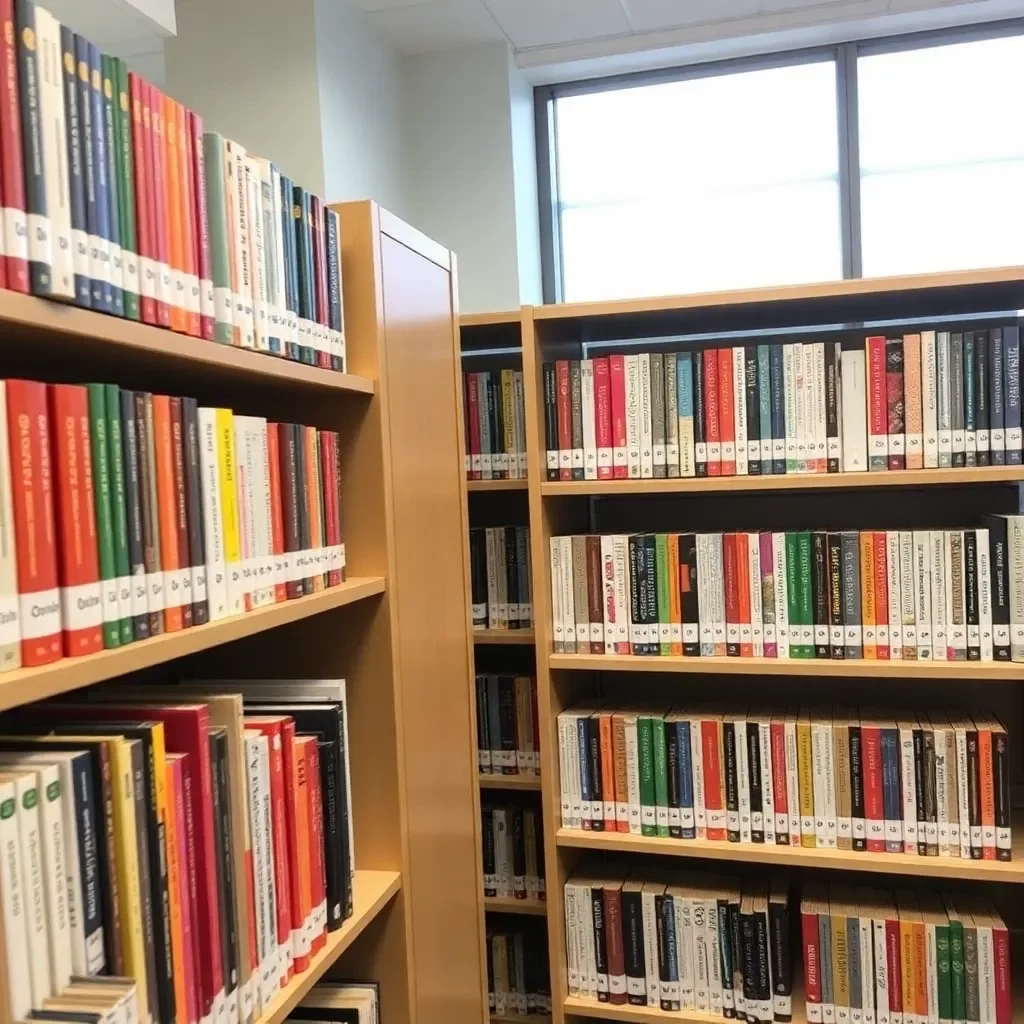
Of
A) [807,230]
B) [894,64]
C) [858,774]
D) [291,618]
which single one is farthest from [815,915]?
[894,64]

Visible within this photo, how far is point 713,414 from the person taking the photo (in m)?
2.04

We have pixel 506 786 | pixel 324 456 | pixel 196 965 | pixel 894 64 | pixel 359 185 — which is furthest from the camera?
pixel 894 64

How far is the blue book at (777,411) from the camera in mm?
2004

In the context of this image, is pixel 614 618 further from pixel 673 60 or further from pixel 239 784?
pixel 673 60

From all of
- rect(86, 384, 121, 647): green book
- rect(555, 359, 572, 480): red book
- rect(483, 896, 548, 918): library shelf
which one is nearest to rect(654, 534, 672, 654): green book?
rect(555, 359, 572, 480): red book

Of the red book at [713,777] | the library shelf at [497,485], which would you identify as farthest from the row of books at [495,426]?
the red book at [713,777]

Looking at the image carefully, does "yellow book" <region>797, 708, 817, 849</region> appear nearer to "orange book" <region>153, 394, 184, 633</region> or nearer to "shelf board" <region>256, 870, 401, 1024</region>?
"shelf board" <region>256, 870, 401, 1024</region>

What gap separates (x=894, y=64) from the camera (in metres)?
2.74

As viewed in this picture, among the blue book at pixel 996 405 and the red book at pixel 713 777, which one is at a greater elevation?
the blue book at pixel 996 405

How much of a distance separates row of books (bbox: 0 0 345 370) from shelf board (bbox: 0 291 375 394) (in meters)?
0.02

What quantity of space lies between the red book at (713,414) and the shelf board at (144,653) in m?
0.97

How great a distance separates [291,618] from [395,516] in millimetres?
337

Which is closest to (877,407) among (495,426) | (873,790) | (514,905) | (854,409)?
(854,409)

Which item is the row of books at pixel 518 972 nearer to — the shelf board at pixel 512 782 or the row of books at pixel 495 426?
the shelf board at pixel 512 782
